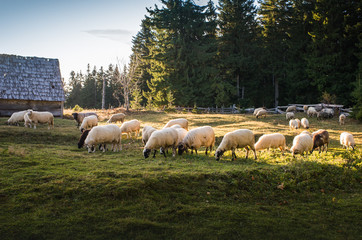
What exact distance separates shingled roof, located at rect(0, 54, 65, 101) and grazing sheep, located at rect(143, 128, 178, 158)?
20.2 meters

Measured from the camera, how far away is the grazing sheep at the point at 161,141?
38.1 ft

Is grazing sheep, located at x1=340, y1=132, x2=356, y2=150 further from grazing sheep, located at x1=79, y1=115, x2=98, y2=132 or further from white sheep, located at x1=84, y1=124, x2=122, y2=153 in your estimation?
grazing sheep, located at x1=79, y1=115, x2=98, y2=132

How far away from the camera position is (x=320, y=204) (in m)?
7.50

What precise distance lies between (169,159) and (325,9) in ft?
125

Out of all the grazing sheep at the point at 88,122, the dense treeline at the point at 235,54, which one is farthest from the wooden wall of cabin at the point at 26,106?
the dense treeline at the point at 235,54

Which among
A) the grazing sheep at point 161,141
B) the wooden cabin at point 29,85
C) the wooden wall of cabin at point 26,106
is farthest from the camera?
the wooden cabin at point 29,85

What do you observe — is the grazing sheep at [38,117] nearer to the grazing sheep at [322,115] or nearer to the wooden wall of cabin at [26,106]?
the wooden wall of cabin at [26,106]

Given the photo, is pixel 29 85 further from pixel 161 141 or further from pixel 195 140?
pixel 195 140

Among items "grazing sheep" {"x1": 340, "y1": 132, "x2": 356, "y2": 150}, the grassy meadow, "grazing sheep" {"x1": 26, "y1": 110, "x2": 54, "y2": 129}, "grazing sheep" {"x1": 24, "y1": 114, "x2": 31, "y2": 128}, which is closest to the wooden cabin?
"grazing sheep" {"x1": 24, "y1": 114, "x2": 31, "y2": 128}

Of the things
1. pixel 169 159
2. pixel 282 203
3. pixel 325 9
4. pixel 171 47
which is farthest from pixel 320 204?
pixel 171 47

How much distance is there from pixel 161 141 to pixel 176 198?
4.71m

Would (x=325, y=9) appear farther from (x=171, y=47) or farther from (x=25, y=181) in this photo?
(x=25, y=181)

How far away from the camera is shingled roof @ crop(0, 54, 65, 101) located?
2669 cm

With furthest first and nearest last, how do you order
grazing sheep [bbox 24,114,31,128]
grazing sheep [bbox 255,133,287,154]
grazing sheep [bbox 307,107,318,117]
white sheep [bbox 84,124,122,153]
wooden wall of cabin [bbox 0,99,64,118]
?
grazing sheep [bbox 307,107,318,117], wooden wall of cabin [bbox 0,99,64,118], grazing sheep [bbox 24,114,31,128], grazing sheep [bbox 255,133,287,154], white sheep [bbox 84,124,122,153]
